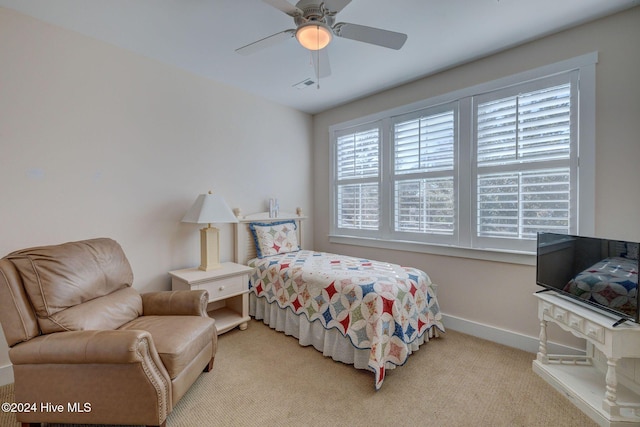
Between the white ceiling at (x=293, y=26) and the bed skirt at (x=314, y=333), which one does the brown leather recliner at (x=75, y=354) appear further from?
the white ceiling at (x=293, y=26)

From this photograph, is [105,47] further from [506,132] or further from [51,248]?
[506,132]

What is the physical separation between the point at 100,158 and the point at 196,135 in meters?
0.90

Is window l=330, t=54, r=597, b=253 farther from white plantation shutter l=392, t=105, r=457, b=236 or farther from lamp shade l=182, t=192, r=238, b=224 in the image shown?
lamp shade l=182, t=192, r=238, b=224

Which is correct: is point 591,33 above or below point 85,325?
above

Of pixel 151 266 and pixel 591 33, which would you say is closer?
pixel 591 33

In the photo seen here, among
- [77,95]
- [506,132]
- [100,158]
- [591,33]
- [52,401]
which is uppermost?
[591,33]

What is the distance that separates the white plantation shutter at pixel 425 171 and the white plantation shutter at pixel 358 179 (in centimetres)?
31

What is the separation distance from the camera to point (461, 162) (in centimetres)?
273

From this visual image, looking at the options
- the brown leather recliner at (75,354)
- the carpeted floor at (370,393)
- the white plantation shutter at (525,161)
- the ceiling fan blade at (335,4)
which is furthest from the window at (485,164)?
the brown leather recliner at (75,354)

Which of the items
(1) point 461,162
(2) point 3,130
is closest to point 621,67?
(1) point 461,162

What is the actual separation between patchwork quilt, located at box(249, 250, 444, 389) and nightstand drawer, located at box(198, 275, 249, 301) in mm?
249

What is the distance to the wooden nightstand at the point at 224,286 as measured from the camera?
8.23 feet

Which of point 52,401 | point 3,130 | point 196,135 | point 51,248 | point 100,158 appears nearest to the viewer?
point 52,401

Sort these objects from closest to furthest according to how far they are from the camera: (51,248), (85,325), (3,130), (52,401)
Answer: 1. (52,401)
2. (85,325)
3. (51,248)
4. (3,130)
